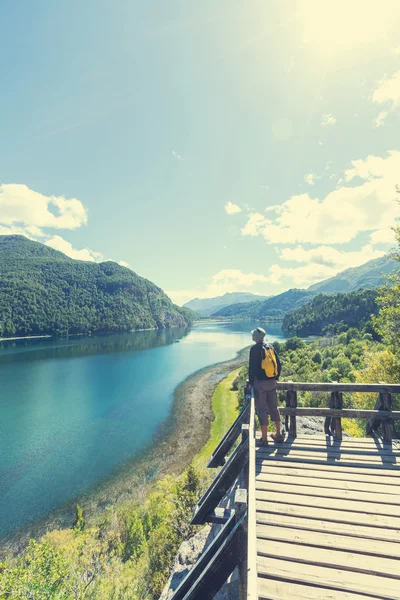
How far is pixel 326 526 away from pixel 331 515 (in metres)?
0.34

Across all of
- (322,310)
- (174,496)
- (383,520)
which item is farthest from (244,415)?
(322,310)

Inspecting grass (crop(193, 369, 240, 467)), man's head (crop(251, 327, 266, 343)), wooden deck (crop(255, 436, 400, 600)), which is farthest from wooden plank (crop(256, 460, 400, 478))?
grass (crop(193, 369, 240, 467))

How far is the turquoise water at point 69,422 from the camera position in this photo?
27.2m

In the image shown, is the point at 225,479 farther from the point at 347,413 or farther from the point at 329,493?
the point at 347,413

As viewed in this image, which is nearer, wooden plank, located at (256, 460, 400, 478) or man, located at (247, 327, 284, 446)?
wooden plank, located at (256, 460, 400, 478)

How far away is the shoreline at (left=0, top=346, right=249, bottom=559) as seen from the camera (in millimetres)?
22609

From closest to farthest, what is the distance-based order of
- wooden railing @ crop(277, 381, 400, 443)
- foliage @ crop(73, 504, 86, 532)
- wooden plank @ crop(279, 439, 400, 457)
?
wooden plank @ crop(279, 439, 400, 457)
wooden railing @ crop(277, 381, 400, 443)
foliage @ crop(73, 504, 86, 532)

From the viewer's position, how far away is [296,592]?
11.9 ft

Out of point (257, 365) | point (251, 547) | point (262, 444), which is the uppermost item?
point (257, 365)

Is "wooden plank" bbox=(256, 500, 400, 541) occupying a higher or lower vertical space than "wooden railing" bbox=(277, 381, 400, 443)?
lower

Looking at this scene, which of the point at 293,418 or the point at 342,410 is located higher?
the point at 342,410

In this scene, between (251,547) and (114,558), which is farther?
(114,558)

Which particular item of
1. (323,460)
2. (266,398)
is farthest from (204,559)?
(266,398)

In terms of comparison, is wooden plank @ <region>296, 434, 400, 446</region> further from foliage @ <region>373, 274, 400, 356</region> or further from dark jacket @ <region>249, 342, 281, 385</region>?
foliage @ <region>373, 274, 400, 356</region>
